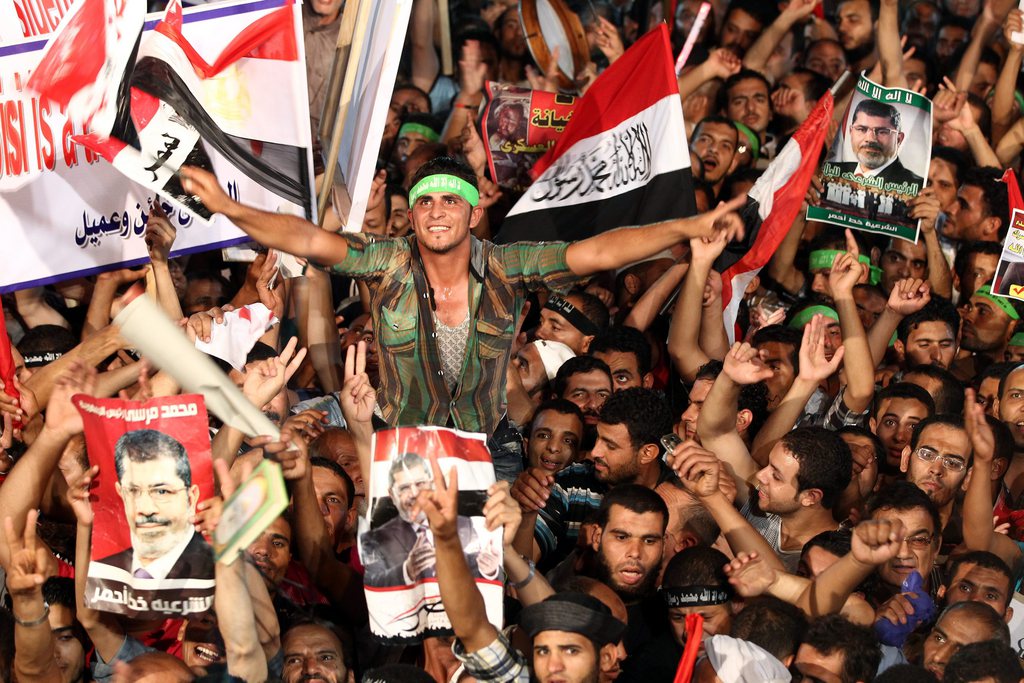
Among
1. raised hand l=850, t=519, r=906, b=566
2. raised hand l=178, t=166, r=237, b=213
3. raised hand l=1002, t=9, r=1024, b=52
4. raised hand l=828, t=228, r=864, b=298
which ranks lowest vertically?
raised hand l=850, t=519, r=906, b=566

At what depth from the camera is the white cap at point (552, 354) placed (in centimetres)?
737

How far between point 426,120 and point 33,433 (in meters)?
3.67

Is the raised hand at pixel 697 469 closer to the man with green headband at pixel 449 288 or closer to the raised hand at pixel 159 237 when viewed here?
the man with green headband at pixel 449 288

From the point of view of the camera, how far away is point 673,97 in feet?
24.6

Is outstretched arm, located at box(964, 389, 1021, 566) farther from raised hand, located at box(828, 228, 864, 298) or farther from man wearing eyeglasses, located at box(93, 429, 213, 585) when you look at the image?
man wearing eyeglasses, located at box(93, 429, 213, 585)

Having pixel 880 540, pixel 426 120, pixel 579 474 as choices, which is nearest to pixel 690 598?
pixel 880 540

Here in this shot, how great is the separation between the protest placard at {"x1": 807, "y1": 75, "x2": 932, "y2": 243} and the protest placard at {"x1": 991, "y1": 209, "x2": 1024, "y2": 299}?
59 centimetres

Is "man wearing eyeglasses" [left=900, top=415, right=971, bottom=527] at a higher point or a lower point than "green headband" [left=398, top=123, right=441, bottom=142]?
lower

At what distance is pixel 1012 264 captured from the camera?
7.44m

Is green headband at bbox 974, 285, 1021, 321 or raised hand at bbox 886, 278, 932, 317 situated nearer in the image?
raised hand at bbox 886, 278, 932, 317

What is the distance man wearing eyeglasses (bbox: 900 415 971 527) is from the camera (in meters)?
6.23

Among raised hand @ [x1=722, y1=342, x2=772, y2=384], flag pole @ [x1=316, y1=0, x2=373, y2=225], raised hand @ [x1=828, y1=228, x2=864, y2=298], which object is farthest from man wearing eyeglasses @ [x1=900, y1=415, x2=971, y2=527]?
flag pole @ [x1=316, y1=0, x2=373, y2=225]

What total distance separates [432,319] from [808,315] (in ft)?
8.62

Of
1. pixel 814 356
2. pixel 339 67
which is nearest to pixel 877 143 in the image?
pixel 814 356
